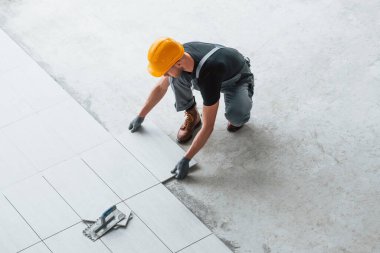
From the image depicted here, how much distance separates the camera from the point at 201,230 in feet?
11.7

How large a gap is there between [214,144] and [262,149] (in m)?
0.31

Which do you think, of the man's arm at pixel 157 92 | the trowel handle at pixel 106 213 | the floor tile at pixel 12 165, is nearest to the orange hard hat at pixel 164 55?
the man's arm at pixel 157 92

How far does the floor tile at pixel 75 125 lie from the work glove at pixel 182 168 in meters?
0.58

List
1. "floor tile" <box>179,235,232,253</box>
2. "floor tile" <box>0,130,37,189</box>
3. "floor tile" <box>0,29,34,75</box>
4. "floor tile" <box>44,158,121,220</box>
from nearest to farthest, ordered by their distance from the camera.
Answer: "floor tile" <box>179,235,232,253</box>
"floor tile" <box>44,158,121,220</box>
"floor tile" <box>0,130,37,189</box>
"floor tile" <box>0,29,34,75</box>

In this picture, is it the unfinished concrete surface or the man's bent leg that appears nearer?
the unfinished concrete surface

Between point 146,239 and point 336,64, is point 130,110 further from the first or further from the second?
point 336,64

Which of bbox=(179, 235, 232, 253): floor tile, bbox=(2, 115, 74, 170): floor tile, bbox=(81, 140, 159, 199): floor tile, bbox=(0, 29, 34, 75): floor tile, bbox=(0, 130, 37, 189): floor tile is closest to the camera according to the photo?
bbox=(179, 235, 232, 253): floor tile

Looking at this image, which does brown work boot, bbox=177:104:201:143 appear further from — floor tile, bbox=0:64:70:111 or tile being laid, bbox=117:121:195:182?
floor tile, bbox=0:64:70:111

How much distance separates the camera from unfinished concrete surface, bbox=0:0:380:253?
360cm

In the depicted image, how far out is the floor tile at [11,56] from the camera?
477cm

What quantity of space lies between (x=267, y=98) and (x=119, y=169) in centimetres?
117

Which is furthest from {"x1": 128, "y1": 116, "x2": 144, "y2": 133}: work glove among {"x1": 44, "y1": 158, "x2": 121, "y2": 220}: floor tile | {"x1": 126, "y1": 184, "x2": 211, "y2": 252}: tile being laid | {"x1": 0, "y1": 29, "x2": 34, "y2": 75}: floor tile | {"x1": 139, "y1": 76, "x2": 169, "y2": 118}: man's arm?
{"x1": 0, "y1": 29, "x2": 34, "y2": 75}: floor tile

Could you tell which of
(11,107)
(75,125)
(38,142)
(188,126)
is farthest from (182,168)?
(11,107)

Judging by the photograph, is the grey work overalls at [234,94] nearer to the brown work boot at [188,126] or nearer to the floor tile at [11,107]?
the brown work boot at [188,126]
